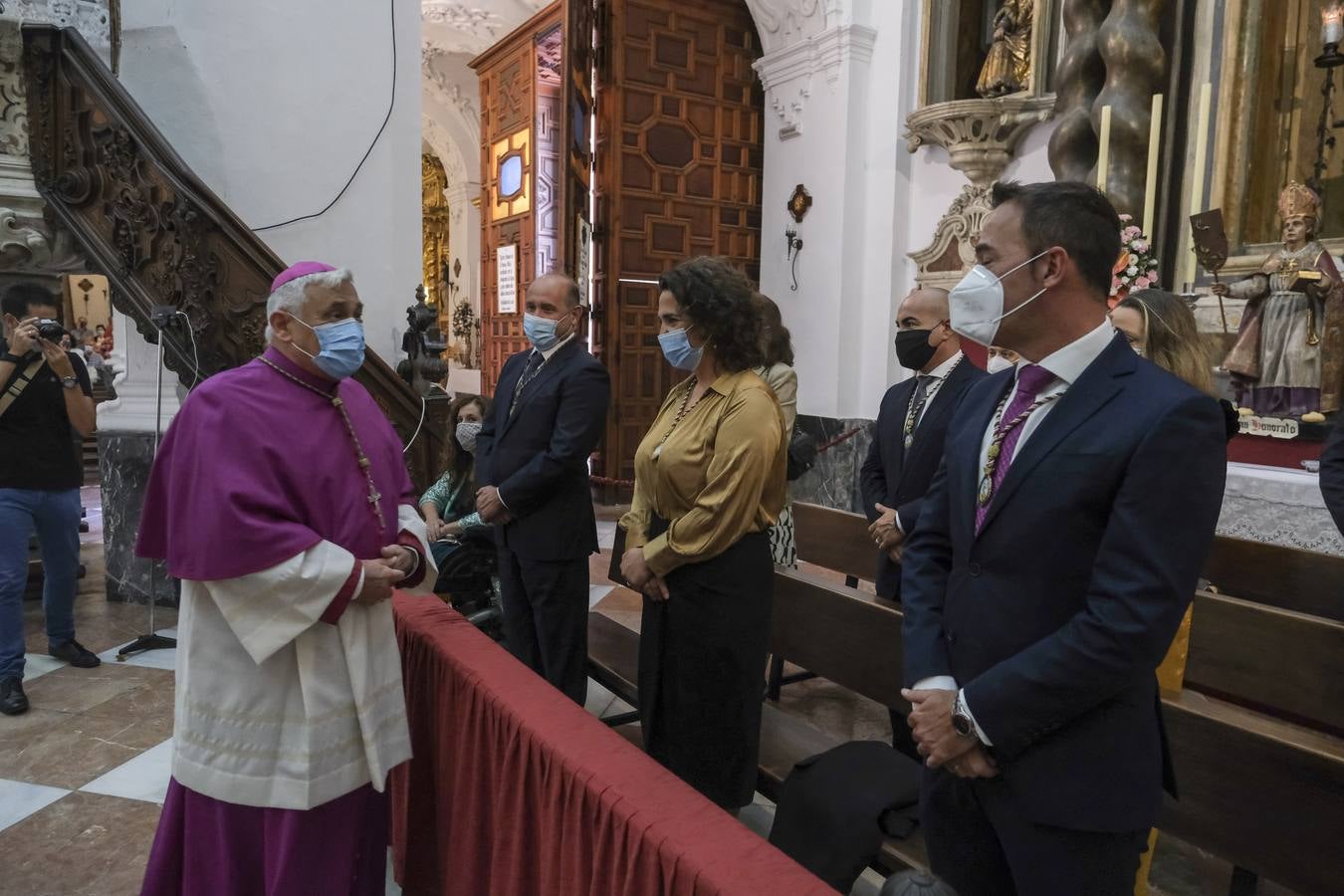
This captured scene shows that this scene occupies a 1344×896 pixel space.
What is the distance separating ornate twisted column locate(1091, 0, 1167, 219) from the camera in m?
5.10

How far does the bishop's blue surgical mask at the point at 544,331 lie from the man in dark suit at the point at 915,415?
1151mm

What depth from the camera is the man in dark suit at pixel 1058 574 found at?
1198 mm

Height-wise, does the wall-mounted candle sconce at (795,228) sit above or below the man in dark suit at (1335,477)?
above

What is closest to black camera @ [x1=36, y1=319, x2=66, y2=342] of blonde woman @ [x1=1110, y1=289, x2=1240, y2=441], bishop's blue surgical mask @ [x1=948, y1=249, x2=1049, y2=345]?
bishop's blue surgical mask @ [x1=948, y1=249, x2=1049, y2=345]

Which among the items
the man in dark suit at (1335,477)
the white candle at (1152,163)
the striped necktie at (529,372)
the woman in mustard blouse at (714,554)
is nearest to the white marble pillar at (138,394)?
the striped necktie at (529,372)

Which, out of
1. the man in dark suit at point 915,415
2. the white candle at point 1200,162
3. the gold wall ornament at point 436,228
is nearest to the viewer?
the man in dark suit at point 915,415

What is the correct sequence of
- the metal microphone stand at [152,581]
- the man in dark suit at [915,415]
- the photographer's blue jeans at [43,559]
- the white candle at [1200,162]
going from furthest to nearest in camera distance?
the white candle at [1200,162] → the metal microphone stand at [152,581] → the photographer's blue jeans at [43,559] → the man in dark suit at [915,415]

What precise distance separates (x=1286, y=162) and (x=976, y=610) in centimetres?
488

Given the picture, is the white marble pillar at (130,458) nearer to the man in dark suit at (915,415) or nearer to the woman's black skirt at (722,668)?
the woman's black skirt at (722,668)

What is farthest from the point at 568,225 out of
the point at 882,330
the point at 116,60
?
the point at 116,60

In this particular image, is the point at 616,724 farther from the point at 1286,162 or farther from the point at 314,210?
the point at 1286,162

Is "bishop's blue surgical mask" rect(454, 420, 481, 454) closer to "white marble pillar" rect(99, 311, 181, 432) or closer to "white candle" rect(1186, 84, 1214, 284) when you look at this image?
"white marble pillar" rect(99, 311, 181, 432)

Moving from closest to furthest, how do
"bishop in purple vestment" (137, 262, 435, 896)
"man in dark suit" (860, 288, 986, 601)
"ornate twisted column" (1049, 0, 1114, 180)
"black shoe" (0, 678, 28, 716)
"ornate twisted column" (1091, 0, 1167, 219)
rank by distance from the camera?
"bishop in purple vestment" (137, 262, 435, 896), "man in dark suit" (860, 288, 986, 601), "black shoe" (0, 678, 28, 716), "ornate twisted column" (1091, 0, 1167, 219), "ornate twisted column" (1049, 0, 1114, 180)

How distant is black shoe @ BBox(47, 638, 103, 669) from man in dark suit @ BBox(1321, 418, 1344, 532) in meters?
4.60
